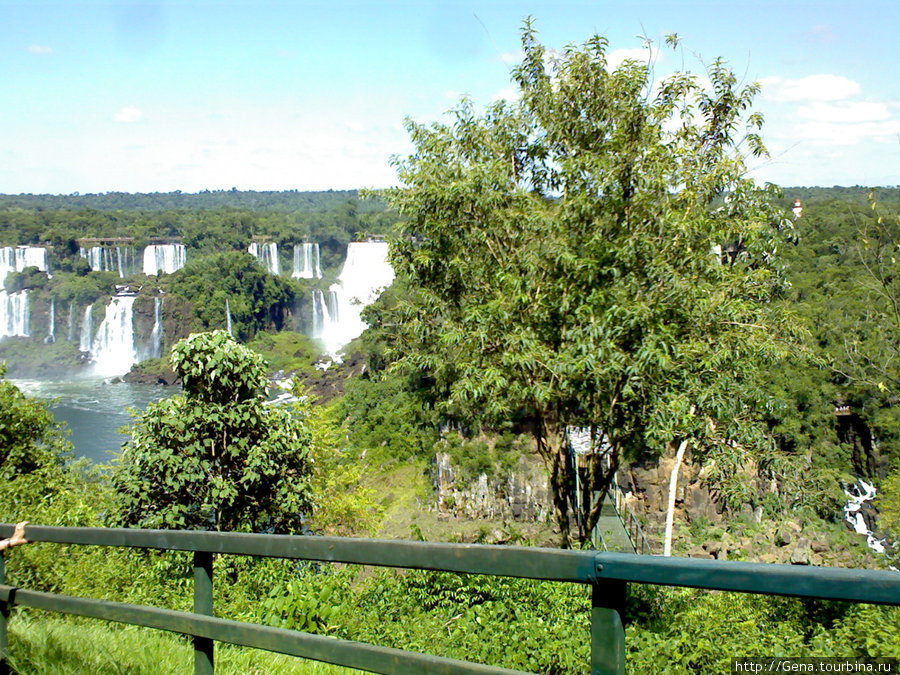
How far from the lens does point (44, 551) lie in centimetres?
534

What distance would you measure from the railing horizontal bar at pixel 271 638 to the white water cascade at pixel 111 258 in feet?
257

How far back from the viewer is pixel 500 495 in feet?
78.1

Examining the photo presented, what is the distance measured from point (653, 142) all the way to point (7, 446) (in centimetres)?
1023

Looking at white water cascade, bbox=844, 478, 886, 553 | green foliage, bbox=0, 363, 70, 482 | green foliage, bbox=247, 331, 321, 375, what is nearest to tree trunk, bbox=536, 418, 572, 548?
green foliage, bbox=0, 363, 70, 482

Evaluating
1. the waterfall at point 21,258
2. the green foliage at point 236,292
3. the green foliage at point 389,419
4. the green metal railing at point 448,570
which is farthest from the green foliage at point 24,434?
the waterfall at point 21,258

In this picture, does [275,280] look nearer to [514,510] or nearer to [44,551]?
[514,510]

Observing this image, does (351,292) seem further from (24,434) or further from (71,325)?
(24,434)

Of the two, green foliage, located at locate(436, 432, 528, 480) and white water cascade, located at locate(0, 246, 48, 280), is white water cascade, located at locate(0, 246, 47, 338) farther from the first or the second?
green foliage, located at locate(436, 432, 528, 480)

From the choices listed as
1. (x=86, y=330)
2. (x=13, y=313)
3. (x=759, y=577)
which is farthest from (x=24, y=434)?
(x=13, y=313)

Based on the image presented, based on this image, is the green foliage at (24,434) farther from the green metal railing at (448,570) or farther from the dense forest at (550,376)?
the green metal railing at (448,570)

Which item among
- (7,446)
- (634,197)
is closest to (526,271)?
(634,197)

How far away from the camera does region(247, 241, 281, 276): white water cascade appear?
78675mm

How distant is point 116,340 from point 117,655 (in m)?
66.1

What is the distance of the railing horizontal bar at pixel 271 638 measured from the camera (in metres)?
1.63
